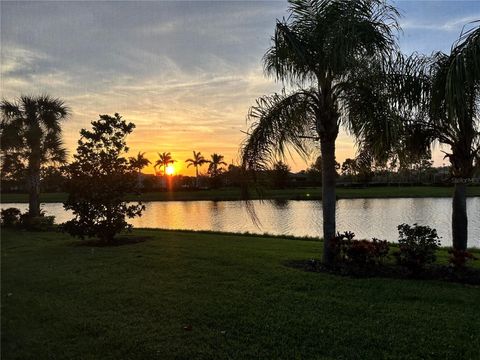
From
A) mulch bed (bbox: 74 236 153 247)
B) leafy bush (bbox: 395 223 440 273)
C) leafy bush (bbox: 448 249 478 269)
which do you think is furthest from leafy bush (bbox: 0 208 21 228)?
leafy bush (bbox: 448 249 478 269)

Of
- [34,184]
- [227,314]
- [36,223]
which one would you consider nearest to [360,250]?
[227,314]

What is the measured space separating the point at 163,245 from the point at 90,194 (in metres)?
2.84

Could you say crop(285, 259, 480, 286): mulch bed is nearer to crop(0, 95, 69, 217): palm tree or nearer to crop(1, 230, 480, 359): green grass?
crop(1, 230, 480, 359): green grass

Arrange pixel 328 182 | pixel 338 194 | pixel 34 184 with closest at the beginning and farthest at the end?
pixel 328 182 < pixel 34 184 < pixel 338 194

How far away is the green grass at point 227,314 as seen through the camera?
4.09 m

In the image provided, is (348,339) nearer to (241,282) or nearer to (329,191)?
(241,282)

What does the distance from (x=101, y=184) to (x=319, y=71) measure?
299 inches

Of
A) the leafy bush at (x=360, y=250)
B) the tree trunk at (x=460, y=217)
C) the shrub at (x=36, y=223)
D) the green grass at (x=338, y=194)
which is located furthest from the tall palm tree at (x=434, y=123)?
the green grass at (x=338, y=194)

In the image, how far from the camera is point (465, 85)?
21.5ft

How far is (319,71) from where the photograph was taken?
8023 millimetres

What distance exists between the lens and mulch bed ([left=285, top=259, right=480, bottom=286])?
698cm

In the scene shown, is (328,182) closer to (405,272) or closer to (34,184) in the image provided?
(405,272)

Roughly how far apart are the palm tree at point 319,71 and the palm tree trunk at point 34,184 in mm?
15051

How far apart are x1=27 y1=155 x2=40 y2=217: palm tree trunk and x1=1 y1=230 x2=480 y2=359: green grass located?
1196 cm
